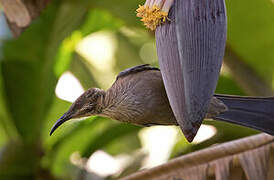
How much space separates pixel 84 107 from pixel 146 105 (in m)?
0.07

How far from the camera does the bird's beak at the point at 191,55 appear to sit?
0.41 m

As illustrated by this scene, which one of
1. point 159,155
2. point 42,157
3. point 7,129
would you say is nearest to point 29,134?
point 42,157

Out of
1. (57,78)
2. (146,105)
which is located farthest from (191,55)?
(57,78)

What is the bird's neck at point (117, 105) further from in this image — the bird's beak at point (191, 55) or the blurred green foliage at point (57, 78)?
the blurred green foliage at point (57, 78)

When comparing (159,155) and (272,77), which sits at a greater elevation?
(272,77)

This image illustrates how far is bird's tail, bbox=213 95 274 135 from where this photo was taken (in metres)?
0.53

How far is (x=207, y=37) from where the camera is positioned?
1.39 ft

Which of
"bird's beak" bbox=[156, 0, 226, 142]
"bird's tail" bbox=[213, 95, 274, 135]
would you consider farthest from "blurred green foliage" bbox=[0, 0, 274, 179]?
"bird's beak" bbox=[156, 0, 226, 142]

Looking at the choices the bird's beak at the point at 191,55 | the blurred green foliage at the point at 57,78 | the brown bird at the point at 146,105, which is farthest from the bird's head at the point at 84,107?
the blurred green foliage at the point at 57,78

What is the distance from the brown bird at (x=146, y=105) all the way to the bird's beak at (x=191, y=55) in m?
0.09

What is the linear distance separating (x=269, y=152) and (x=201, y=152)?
0.12 meters

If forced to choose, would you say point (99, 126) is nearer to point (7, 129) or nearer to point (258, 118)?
point (7, 129)

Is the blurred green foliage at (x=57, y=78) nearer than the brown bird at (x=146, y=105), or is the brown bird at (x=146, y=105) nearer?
the brown bird at (x=146, y=105)

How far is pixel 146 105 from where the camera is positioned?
509 millimetres
